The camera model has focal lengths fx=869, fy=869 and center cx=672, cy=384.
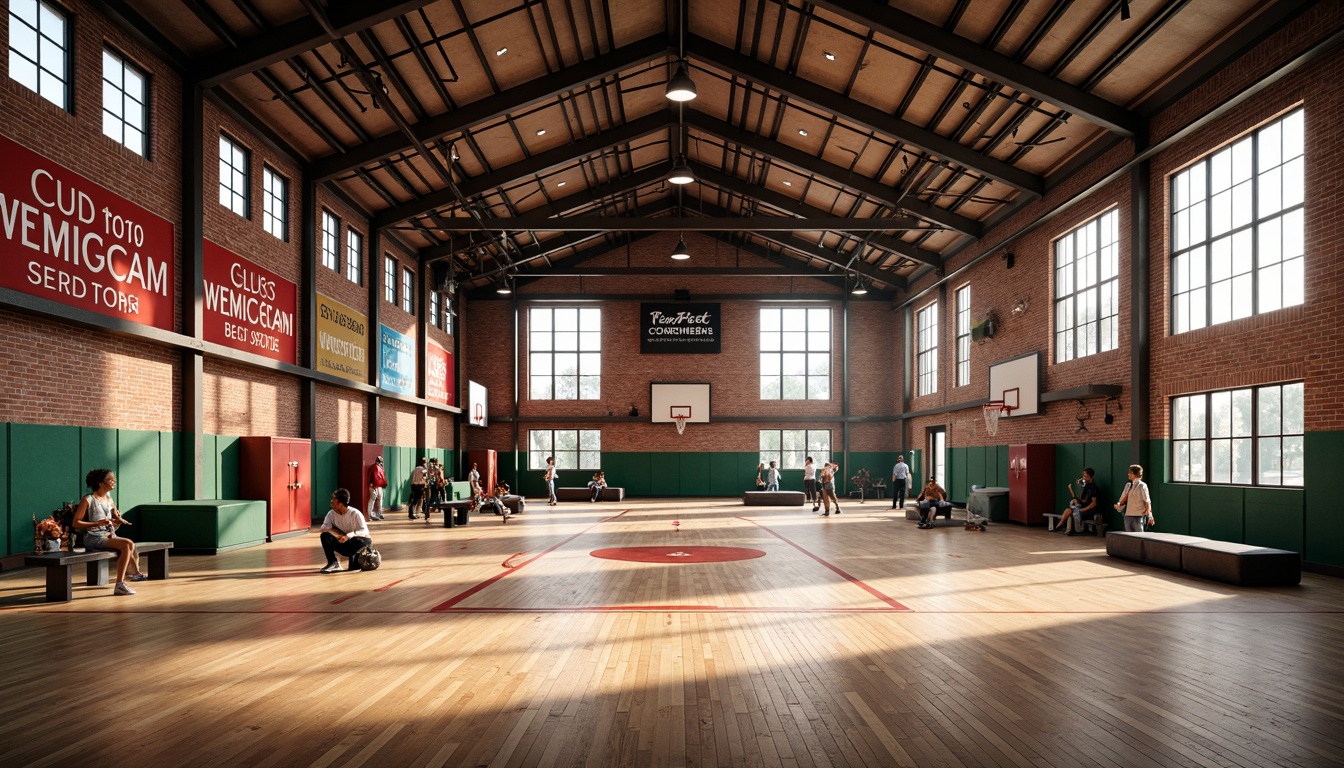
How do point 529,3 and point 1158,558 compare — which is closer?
point 1158,558

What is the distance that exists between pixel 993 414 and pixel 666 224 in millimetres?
9305

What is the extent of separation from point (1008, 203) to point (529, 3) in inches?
477

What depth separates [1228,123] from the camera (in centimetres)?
1256

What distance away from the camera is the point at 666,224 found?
21.5 meters

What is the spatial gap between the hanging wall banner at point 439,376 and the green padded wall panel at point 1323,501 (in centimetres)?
2077

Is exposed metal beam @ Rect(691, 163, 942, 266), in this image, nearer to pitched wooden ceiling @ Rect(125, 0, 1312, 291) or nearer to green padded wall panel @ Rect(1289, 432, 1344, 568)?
pitched wooden ceiling @ Rect(125, 0, 1312, 291)

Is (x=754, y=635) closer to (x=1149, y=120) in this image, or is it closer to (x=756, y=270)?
(x=1149, y=120)

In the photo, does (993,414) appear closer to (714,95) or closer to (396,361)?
(714,95)

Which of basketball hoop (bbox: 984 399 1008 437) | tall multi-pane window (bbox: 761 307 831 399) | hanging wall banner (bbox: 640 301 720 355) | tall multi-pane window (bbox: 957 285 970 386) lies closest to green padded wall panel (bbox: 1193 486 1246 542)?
basketball hoop (bbox: 984 399 1008 437)

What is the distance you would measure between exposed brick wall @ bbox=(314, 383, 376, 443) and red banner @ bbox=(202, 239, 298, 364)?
68.9 inches

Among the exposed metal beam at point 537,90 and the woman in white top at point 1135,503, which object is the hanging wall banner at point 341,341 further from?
the woman in white top at point 1135,503

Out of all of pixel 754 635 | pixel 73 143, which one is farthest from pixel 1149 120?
pixel 73 143

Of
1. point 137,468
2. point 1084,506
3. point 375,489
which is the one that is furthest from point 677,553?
point 375,489

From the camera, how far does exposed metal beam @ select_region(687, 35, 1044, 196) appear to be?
1689cm
